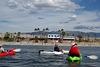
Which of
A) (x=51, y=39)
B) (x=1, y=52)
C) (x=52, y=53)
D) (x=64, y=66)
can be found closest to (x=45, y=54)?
(x=52, y=53)

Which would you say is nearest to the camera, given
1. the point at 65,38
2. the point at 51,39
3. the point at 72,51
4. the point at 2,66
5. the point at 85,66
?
the point at 2,66

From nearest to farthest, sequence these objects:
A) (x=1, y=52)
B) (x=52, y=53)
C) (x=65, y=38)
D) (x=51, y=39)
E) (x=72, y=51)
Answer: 1. (x=72, y=51)
2. (x=1, y=52)
3. (x=52, y=53)
4. (x=51, y=39)
5. (x=65, y=38)

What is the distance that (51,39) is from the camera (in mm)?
142875

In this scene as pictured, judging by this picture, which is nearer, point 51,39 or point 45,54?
point 45,54

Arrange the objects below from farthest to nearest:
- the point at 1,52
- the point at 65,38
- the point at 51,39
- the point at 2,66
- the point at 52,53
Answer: the point at 65,38 → the point at 51,39 → the point at 52,53 → the point at 1,52 → the point at 2,66

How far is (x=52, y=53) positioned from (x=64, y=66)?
536 inches

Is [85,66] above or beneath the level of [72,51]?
beneath

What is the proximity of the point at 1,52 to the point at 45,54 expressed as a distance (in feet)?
30.7

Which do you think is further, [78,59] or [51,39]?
[51,39]

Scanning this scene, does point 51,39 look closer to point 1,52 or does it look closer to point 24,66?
point 1,52

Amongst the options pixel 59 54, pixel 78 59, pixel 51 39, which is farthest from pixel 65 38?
pixel 78 59

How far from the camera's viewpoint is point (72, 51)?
26.3m

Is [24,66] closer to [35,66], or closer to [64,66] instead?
[35,66]

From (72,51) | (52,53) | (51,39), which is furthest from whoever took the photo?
(51,39)
